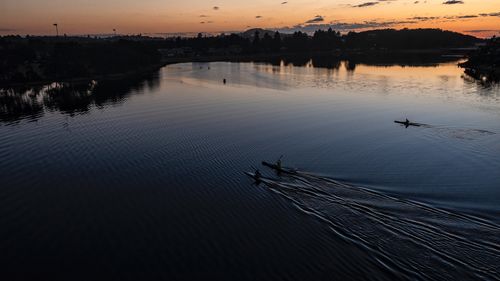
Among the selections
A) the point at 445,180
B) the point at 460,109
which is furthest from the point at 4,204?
the point at 460,109

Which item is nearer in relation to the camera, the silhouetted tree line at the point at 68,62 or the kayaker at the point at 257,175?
the kayaker at the point at 257,175

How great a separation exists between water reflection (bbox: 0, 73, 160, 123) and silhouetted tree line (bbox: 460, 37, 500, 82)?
116 meters

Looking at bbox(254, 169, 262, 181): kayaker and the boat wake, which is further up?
bbox(254, 169, 262, 181): kayaker

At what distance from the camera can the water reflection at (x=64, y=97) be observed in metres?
76.8

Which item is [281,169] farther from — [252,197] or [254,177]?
[252,197]

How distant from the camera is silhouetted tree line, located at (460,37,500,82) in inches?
4666

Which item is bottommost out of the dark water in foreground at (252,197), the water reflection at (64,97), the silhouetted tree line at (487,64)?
the dark water in foreground at (252,197)

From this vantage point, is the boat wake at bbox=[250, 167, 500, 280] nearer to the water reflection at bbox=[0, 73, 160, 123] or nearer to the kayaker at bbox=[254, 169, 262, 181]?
the kayaker at bbox=[254, 169, 262, 181]

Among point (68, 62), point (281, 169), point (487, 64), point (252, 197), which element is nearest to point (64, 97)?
point (68, 62)

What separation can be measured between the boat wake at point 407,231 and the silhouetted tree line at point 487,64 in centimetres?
10379

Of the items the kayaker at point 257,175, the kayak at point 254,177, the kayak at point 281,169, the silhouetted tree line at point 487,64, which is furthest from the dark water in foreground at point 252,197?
the silhouetted tree line at point 487,64

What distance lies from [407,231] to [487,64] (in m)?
152

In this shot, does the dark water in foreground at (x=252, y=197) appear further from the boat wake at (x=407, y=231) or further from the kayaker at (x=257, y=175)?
the kayaker at (x=257, y=175)

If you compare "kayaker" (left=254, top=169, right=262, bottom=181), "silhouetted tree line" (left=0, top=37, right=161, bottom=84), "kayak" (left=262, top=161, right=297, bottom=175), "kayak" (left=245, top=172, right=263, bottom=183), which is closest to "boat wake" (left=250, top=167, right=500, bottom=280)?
"kayak" (left=245, top=172, right=263, bottom=183)
